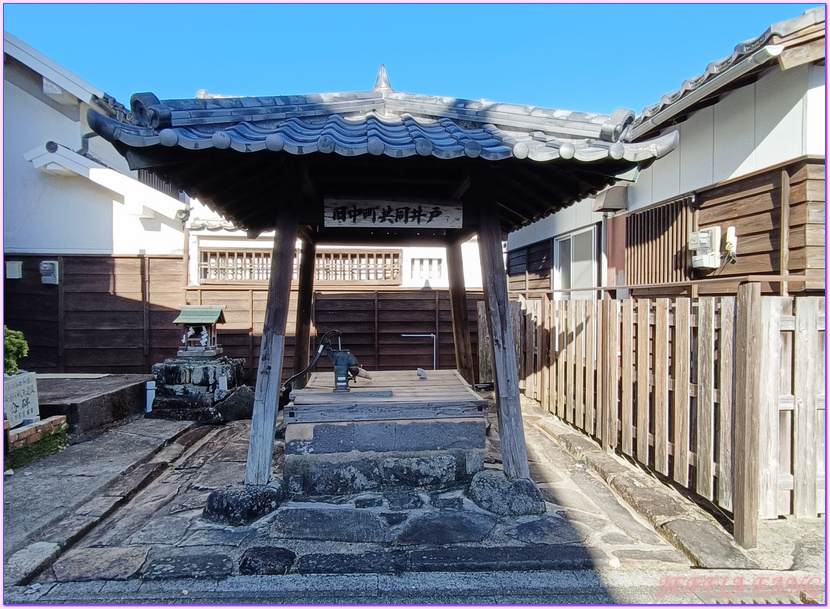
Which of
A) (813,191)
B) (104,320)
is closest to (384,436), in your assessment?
(813,191)

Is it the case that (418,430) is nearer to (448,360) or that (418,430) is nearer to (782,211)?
(782,211)

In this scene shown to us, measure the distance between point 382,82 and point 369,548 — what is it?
439 centimetres

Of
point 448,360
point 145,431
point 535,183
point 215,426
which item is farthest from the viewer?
point 448,360

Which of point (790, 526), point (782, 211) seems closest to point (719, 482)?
point (790, 526)

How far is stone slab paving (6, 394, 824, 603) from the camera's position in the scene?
2.93 metres

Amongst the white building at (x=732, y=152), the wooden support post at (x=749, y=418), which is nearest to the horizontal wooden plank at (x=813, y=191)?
the white building at (x=732, y=152)

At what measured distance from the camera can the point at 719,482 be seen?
365 centimetres

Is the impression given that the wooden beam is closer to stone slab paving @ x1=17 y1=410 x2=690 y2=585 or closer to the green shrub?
stone slab paving @ x1=17 y1=410 x2=690 y2=585

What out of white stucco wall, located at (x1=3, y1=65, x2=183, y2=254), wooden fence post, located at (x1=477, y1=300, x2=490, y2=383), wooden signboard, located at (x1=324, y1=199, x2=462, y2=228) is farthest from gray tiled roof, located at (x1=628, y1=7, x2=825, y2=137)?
white stucco wall, located at (x1=3, y1=65, x2=183, y2=254)

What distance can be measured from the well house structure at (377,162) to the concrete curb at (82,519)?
52.7 inches

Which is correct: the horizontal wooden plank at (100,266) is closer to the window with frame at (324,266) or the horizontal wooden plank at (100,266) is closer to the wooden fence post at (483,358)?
the window with frame at (324,266)

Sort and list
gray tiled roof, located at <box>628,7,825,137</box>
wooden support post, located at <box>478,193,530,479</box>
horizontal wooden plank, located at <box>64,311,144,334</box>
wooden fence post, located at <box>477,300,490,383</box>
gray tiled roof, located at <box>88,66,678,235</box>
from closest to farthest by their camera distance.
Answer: gray tiled roof, located at <box>88,66,678,235</box>
wooden support post, located at <box>478,193,530,479</box>
gray tiled roof, located at <box>628,7,825,137</box>
wooden fence post, located at <box>477,300,490,383</box>
horizontal wooden plank, located at <box>64,311,144,334</box>

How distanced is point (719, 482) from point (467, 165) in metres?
3.34

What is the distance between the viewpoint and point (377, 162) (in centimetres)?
395
